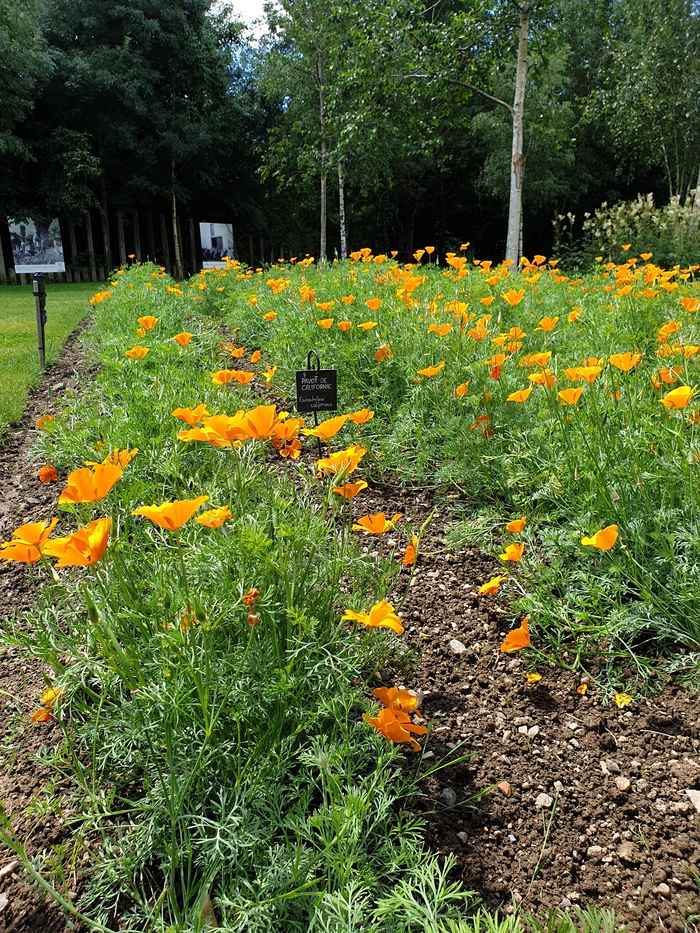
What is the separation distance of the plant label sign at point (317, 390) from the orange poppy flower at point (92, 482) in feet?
4.80

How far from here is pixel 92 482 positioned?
1.25m

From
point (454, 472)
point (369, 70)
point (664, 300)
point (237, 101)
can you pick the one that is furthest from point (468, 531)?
point (237, 101)

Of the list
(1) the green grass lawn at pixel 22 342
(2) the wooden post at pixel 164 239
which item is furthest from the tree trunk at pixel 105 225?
(1) the green grass lawn at pixel 22 342

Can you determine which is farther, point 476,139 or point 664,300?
point 476,139

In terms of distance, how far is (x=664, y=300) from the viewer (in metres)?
4.01

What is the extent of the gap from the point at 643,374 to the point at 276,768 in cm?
224

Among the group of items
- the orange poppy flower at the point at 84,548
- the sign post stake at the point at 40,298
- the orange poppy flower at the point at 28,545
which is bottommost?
the orange poppy flower at the point at 28,545

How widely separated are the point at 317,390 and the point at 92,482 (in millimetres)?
1548

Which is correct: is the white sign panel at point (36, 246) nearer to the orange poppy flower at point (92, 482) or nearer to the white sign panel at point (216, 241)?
the white sign panel at point (216, 241)

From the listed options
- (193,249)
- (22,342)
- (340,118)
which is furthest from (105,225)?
(22,342)

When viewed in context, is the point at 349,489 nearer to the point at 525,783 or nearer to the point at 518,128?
the point at 525,783

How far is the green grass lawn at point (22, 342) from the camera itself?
431cm

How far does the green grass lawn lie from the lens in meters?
4.31

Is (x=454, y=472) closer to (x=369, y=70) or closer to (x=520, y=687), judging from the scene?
(x=520, y=687)
